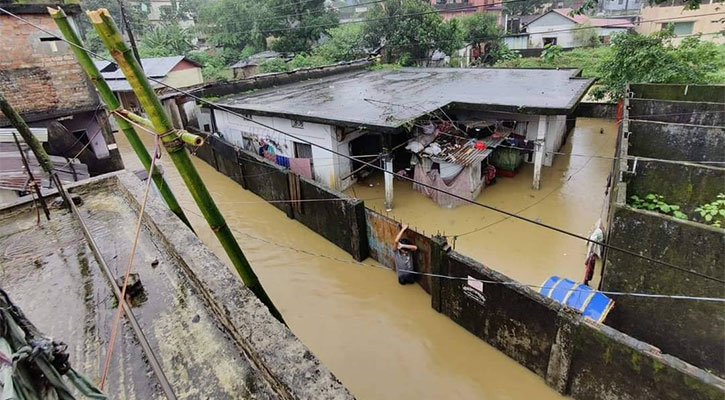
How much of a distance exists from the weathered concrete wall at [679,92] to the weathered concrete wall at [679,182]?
1021 cm

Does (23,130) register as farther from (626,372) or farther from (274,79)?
(274,79)

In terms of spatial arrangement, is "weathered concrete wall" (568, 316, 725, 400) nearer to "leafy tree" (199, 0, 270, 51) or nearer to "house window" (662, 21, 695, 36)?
"house window" (662, 21, 695, 36)

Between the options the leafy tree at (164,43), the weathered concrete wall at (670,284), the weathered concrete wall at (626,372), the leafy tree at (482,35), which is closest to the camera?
the weathered concrete wall at (626,372)

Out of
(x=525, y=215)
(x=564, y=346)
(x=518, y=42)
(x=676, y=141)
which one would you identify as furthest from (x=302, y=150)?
(x=518, y=42)

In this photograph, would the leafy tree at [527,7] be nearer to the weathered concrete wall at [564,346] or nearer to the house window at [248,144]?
the house window at [248,144]

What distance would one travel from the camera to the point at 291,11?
34.5 metres

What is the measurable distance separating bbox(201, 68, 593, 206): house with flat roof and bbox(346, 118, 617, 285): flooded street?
0.61 m

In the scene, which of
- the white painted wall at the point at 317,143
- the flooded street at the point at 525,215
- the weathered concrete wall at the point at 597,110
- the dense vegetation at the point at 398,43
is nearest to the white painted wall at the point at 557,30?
the dense vegetation at the point at 398,43

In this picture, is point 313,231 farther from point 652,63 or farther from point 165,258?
point 652,63

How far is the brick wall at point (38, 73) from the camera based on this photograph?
10.3m

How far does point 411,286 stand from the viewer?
9180 millimetres

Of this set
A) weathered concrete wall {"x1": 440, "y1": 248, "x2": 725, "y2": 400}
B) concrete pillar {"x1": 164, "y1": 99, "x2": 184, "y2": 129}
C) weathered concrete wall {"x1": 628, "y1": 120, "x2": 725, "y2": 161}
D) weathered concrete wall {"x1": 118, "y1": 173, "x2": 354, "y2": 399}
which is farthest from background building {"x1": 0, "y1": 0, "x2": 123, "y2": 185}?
weathered concrete wall {"x1": 628, "y1": 120, "x2": 725, "y2": 161}

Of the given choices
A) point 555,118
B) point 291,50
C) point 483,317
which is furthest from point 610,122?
point 291,50

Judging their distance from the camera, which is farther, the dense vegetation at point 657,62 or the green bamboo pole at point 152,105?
the dense vegetation at point 657,62
